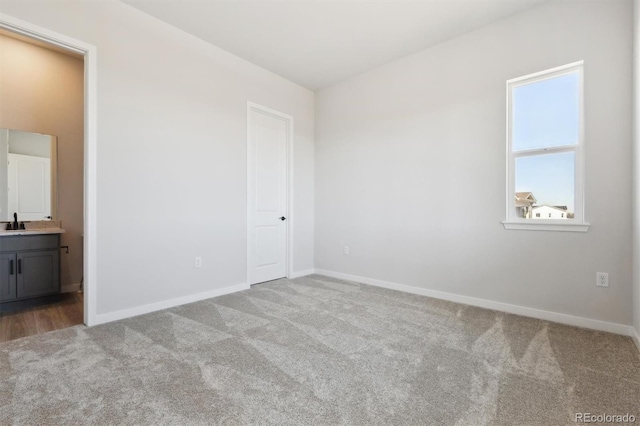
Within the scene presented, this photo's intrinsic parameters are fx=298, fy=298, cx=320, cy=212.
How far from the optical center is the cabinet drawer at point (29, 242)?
304 cm

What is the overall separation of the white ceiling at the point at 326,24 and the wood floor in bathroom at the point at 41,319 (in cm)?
299

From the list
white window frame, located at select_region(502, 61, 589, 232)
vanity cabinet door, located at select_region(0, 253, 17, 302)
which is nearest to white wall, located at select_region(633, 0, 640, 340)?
white window frame, located at select_region(502, 61, 589, 232)

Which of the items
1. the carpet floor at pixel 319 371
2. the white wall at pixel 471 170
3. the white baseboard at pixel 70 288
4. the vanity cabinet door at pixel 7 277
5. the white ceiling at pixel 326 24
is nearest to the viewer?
the carpet floor at pixel 319 371

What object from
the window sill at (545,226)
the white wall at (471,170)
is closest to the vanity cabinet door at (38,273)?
the white wall at (471,170)

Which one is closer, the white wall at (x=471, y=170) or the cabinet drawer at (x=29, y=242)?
the white wall at (x=471, y=170)

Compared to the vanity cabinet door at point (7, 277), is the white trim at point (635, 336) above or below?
below

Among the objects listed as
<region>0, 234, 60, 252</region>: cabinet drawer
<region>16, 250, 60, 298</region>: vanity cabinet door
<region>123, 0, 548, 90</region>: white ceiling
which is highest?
<region>123, 0, 548, 90</region>: white ceiling

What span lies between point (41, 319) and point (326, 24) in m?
3.97

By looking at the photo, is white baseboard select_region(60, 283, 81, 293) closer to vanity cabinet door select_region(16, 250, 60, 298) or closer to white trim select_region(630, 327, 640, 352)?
vanity cabinet door select_region(16, 250, 60, 298)

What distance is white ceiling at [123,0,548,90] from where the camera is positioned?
276cm

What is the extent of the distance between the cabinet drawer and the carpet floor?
137cm

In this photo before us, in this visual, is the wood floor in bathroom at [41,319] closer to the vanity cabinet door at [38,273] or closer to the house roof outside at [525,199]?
the vanity cabinet door at [38,273]

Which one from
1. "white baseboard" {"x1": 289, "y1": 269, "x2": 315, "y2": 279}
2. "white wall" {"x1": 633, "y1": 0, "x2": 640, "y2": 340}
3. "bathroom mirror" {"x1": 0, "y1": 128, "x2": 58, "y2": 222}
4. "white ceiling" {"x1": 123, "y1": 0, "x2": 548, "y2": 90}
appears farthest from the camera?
"white baseboard" {"x1": 289, "y1": 269, "x2": 315, "y2": 279}

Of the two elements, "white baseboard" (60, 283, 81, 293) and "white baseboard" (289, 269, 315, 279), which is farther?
"white baseboard" (289, 269, 315, 279)
